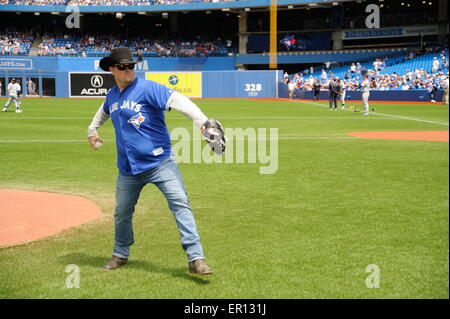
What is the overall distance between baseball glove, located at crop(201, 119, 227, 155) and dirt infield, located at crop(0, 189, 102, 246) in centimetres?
277

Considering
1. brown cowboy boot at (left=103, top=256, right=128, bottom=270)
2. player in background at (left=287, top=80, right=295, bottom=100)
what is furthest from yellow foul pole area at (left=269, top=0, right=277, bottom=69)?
brown cowboy boot at (left=103, top=256, right=128, bottom=270)

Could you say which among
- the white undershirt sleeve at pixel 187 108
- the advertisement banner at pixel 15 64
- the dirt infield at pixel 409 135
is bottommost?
the dirt infield at pixel 409 135

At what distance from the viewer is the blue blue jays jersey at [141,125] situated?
15.3 feet

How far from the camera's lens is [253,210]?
7.44 meters

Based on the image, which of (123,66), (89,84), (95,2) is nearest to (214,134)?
(123,66)

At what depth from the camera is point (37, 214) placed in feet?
23.3

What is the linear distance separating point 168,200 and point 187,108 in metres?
0.89

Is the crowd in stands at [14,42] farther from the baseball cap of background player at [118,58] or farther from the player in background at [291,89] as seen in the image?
the baseball cap of background player at [118,58]

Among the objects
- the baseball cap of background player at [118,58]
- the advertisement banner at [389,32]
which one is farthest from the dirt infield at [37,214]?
the advertisement banner at [389,32]

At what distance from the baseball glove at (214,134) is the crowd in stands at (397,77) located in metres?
36.6

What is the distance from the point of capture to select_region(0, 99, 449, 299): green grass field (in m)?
4.46

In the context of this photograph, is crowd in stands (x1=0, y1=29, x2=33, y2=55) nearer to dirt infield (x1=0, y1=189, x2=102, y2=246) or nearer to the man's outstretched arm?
dirt infield (x1=0, y1=189, x2=102, y2=246)
